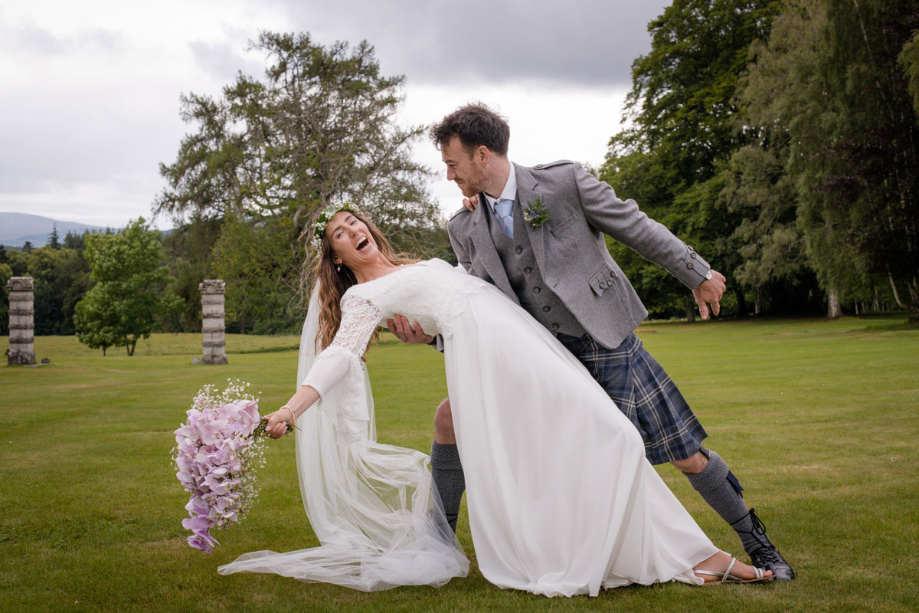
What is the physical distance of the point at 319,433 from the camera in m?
4.26

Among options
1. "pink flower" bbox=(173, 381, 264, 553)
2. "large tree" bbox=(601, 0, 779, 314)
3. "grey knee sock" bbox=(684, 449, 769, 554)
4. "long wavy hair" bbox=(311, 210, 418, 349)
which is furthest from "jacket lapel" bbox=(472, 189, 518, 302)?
"large tree" bbox=(601, 0, 779, 314)

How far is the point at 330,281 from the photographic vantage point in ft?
14.6

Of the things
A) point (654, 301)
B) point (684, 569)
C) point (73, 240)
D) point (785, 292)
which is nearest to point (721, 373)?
point (684, 569)

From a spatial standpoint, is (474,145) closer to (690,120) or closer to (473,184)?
(473,184)

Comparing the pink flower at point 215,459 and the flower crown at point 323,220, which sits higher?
the flower crown at point 323,220

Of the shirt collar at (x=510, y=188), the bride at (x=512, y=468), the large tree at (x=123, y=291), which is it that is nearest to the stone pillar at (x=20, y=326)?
the large tree at (x=123, y=291)

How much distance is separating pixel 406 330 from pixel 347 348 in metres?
0.38

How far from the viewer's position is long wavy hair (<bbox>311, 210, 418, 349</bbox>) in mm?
4344

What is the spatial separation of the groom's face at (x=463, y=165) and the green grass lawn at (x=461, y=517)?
80.9 inches

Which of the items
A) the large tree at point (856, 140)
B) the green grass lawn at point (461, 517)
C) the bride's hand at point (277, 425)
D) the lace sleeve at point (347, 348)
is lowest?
the green grass lawn at point (461, 517)

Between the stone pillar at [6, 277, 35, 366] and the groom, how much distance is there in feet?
69.0

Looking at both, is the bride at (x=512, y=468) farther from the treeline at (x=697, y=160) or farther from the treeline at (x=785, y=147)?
the treeline at (x=785, y=147)

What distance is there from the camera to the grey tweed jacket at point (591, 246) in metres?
3.65

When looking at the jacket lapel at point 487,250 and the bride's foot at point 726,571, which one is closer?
the bride's foot at point 726,571
